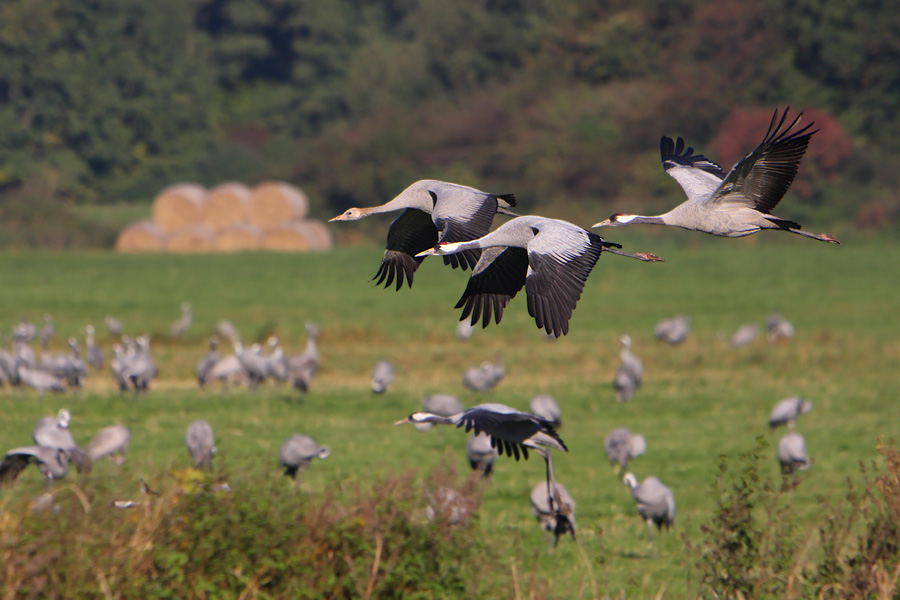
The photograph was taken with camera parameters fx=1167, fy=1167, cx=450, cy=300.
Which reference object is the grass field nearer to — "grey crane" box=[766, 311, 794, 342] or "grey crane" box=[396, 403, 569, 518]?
"grey crane" box=[766, 311, 794, 342]

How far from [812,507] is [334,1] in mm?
48356

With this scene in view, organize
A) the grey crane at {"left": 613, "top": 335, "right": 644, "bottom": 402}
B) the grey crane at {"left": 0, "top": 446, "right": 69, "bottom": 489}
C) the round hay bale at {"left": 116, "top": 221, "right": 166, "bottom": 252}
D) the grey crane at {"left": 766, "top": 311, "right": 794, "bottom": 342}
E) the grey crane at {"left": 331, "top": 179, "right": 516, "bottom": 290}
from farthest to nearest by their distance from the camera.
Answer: the round hay bale at {"left": 116, "top": 221, "right": 166, "bottom": 252} < the grey crane at {"left": 766, "top": 311, "right": 794, "bottom": 342} < the grey crane at {"left": 613, "top": 335, "right": 644, "bottom": 402} < the grey crane at {"left": 0, "top": 446, "right": 69, "bottom": 489} < the grey crane at {"left": 331, "top": 179, "right": 516, "bottom": 290}

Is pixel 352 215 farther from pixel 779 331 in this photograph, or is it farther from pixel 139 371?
pixel 779 331

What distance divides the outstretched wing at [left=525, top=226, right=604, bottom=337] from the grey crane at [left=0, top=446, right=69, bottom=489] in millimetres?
5576

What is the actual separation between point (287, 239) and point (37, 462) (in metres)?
28.1

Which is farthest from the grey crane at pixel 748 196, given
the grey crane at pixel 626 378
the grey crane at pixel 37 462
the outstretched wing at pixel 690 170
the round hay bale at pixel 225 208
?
the round hay bale at pixel 225 208

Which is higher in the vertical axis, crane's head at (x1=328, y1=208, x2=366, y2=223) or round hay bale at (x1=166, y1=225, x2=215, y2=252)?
round hay bale at (x1=166, y1=225, x2=215, y2=252)

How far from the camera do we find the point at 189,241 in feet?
120

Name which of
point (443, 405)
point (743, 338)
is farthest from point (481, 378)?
point (743, 338)

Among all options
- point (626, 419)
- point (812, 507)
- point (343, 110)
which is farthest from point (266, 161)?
point (812, 507)

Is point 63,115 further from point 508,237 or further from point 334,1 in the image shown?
point 508,237

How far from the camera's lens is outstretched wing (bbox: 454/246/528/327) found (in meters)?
3.31

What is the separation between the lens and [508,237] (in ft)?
10.3

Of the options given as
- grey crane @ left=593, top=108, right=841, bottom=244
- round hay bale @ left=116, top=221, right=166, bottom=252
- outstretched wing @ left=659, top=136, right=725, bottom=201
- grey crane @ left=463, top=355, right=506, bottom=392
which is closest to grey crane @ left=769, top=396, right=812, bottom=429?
grey crane @ left=463, top=355, right=506, bottom=392
